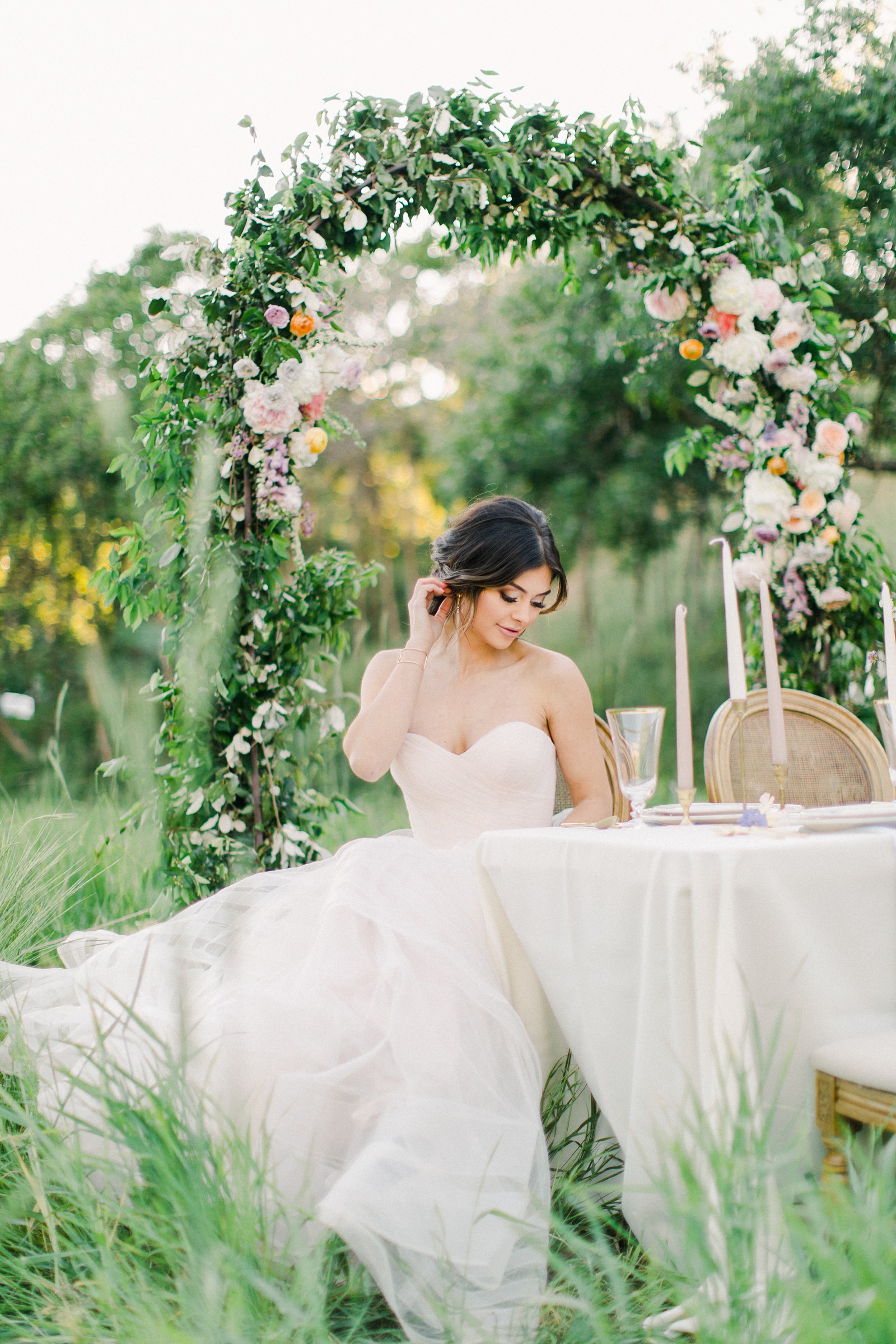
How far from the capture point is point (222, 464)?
2682 millimetres

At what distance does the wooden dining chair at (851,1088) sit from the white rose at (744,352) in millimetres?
2331

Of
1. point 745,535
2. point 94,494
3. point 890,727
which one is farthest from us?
point 94,494

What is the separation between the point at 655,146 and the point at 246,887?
8.30 ft

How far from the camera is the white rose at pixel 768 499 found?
306cm

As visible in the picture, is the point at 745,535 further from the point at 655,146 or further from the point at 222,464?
the point at 222,464

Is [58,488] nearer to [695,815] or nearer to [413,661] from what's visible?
[413,661]

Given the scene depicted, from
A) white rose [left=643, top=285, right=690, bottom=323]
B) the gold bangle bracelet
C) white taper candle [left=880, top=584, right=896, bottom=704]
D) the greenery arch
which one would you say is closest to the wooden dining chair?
white taper candle [left=880, top=584, right=896, bottom=704]

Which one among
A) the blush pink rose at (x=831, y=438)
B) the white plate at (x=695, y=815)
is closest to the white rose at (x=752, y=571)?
the blush pink rose at (x=831, y=438)

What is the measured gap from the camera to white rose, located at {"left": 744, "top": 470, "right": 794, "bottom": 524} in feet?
10.1

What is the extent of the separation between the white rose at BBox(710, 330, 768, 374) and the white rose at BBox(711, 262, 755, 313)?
0.08 meters

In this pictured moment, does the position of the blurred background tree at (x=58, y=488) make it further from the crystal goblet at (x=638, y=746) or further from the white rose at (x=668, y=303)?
the crystal goblet at (x=638, y=746)

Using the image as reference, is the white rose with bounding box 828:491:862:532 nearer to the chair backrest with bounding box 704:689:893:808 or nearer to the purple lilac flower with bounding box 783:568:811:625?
the purple lilac flower with bounding box 783:568:811:625

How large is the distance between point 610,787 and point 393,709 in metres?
0.69

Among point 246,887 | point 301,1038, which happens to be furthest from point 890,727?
point 246,887
